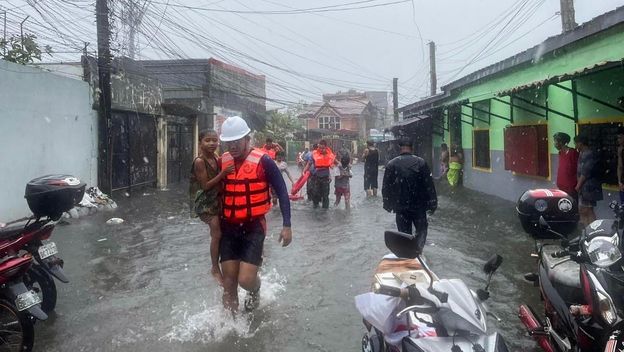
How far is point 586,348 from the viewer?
109 inches

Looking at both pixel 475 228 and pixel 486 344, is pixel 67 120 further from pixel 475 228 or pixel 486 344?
pixel 486 344

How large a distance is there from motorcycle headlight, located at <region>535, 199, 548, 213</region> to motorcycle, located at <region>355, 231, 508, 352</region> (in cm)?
106

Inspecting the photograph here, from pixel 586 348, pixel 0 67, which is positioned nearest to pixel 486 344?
pixel 586 348

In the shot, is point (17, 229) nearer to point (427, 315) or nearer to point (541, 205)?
point (427, 315)

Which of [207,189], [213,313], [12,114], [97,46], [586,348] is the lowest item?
[213,313]

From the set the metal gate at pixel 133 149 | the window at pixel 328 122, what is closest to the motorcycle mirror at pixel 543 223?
the metal gate at pixel 133 149

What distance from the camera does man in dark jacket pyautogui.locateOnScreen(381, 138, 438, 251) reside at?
6.00m

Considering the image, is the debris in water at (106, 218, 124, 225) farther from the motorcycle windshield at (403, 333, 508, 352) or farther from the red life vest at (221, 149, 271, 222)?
the motorcycle windshield at (403, 333, 508, 352)

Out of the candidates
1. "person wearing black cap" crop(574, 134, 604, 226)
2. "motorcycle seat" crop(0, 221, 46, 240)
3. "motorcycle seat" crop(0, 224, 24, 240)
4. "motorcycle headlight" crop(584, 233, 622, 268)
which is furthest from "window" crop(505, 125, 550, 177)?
"motorcycle seat" crop(0, 224, 24, 240)

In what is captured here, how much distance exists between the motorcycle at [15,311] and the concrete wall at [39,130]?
19.9 feet

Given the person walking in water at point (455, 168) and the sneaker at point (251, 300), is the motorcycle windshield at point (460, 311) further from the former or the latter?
the person walking in water at point (455, 168)

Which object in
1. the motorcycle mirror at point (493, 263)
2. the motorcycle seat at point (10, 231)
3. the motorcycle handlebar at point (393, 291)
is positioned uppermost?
the motorcycle seat at point (10, 231)

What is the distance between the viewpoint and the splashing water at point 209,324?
427cm

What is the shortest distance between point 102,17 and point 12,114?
419 cm
